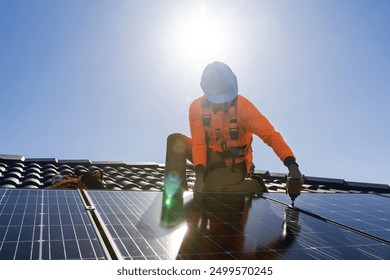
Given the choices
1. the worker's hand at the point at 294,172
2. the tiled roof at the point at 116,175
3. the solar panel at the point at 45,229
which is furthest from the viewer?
the tiled roof at the point at 116,175

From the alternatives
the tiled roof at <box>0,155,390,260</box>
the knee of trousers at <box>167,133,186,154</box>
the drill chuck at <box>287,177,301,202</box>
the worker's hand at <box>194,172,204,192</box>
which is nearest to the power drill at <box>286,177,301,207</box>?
the drill chuck at <box>287,177,301,202</box>

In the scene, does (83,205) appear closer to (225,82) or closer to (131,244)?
(131,244)

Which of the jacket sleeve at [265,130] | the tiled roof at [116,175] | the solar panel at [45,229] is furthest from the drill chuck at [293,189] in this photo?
the tiled roof at [116,175]

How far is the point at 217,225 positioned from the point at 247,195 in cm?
186

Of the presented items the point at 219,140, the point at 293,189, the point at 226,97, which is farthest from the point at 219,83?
the point at 293,189

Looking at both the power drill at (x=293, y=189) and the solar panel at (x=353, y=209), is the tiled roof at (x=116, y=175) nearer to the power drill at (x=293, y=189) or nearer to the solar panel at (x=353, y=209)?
the solar panel at (x=353, y=209)

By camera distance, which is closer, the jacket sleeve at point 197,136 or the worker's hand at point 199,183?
the worker's hand at point 199,183

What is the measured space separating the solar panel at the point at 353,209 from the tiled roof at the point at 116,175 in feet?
9.13

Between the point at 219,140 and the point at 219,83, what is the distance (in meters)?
0.85

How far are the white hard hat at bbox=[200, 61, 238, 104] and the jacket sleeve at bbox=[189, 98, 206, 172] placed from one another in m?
0.41

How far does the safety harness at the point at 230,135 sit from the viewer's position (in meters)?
5.79
